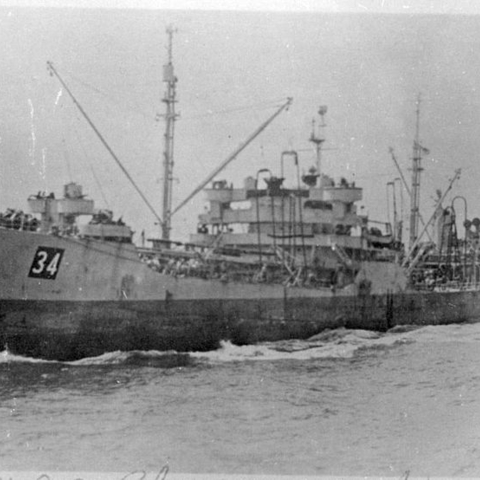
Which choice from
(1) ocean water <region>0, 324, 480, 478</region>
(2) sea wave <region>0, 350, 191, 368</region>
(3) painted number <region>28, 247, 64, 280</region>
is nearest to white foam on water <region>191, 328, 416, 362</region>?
(1) ocean water <region>0, 324, 480, 478</region>

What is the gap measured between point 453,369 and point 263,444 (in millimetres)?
7221

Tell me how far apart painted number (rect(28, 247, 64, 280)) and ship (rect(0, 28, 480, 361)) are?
0.9 inches

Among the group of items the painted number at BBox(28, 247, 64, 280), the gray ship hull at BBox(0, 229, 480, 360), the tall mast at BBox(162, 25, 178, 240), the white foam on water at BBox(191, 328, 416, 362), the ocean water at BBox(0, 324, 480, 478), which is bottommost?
the ocean water at BBox(0, 324, 480, 478)

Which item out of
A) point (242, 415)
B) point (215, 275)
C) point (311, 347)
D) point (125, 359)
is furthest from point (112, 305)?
point (242, 415)

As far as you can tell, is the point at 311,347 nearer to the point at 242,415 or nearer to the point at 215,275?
the point at 215,275

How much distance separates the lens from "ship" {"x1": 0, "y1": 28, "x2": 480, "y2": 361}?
16.1 m

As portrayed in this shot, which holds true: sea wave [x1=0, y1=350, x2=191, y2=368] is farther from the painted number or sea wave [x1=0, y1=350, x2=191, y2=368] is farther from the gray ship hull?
the painted number

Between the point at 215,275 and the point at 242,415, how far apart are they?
27.6 ft

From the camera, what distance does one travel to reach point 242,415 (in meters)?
11.6

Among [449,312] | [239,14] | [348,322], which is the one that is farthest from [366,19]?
[449,312]

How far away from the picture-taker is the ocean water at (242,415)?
9.29 m

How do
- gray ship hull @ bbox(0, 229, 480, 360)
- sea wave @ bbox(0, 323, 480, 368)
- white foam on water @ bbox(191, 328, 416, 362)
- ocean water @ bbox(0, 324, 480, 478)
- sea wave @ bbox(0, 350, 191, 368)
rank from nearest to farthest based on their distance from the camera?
ocean water @ bbox(0, 324, 480, 478) → sea wave @ bbox(0, 350, 191, 368) → gray ship hull @ bbox(0, 229, 480, 360) → sea wave @ bbox(0, 323, 480, 368) → white foam on water @ bbox(191, 328, 416, 362)

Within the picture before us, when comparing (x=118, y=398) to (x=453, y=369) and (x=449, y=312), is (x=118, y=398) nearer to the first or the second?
(x=453, y=369)

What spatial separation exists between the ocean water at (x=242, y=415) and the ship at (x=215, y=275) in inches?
31.5
